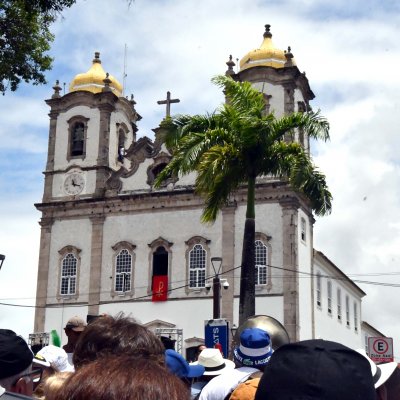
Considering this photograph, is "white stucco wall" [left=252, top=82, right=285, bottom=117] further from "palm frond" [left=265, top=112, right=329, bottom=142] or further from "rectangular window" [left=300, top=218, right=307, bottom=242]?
"palm frond" [left=265, top=112, right=329, bottom=142]

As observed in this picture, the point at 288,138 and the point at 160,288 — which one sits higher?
the point at 288,138

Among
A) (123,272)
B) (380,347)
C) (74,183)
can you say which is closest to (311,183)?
(380,347)

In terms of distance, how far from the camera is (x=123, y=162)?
40156mm

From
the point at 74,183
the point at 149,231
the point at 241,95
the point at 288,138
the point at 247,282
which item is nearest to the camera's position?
the point at 247,282

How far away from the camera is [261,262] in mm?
34156

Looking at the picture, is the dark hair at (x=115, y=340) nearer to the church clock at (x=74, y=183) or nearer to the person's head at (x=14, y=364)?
the person's head at (x=14, y=364)

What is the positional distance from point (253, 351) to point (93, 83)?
35948 millimetres

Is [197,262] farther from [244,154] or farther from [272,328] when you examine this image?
[272,328]

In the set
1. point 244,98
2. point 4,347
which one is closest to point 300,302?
point 244,98

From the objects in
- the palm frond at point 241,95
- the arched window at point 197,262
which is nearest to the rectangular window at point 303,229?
the arched window at point 197,262

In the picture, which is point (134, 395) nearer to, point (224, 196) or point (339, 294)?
point (224, 196)

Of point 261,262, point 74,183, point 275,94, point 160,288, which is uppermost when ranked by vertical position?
point 275,94

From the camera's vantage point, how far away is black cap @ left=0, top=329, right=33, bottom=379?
13.3 ft

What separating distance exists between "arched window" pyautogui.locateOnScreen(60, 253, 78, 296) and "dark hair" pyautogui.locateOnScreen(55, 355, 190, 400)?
35.3m
